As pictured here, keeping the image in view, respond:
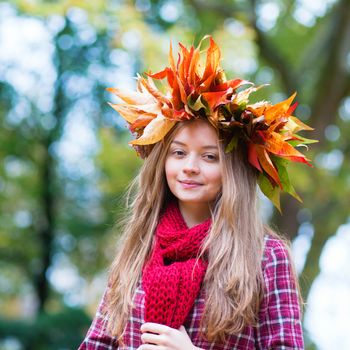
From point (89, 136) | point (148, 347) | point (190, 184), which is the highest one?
point (89, 136)

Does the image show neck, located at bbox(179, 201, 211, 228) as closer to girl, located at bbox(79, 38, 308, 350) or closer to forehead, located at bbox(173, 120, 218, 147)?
girl, located at bbox(79, 38, 308, 350)

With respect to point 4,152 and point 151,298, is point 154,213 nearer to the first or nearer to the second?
point 151,298

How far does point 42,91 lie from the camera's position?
473 inches

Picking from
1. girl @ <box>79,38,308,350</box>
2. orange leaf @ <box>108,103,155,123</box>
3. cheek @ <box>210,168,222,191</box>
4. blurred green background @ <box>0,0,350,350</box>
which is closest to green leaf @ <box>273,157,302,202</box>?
girl @ <box>79,38,308,350</box>

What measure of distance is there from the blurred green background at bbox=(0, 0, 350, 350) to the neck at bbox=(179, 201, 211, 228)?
5965mm

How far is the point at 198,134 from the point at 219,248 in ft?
1.30

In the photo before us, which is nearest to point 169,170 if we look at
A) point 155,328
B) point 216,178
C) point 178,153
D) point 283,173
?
point 178,153

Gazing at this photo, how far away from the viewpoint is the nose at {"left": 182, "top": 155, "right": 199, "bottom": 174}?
243 centimetres

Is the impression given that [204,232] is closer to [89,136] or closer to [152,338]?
[152,338]

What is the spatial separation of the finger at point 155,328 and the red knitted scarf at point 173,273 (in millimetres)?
27

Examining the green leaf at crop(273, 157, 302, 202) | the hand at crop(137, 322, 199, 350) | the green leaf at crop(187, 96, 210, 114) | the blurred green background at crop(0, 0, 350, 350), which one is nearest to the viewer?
the hand at crop(137, 322, 199, 350)

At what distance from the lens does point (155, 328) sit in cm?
232

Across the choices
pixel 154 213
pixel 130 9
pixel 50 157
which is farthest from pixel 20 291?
pixel 154 213

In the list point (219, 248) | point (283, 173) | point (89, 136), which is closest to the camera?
point (219, 248)
